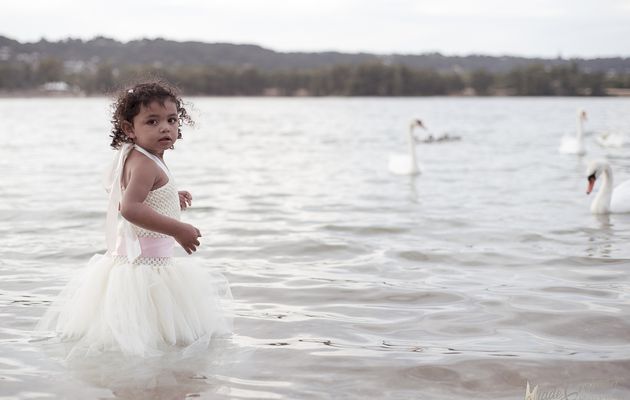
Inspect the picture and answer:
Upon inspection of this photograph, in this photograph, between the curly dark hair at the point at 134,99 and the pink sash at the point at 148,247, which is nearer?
the curly dark hair at the point at 134,99

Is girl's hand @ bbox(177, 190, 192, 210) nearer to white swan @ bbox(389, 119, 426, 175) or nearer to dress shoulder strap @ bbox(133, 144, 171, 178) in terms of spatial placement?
dress shoulder strap @ bbox(133, 144, 171, 178)

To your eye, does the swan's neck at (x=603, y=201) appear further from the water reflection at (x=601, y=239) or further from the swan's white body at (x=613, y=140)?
the swan's white body at (x=613, y=140)

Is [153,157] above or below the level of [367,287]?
above

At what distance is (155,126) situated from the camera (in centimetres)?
461

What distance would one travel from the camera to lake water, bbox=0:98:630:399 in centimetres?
428

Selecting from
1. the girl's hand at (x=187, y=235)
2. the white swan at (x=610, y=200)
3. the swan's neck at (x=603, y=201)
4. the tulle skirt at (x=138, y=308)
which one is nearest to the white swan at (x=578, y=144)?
the white swan at (x=610, y=200)

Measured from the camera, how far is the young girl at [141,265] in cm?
449

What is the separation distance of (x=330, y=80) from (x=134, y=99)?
414 feet

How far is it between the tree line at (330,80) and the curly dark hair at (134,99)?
119 meters

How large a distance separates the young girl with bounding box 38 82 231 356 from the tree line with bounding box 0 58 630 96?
119m

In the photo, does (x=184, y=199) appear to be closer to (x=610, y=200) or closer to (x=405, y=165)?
(x=610, y=200)

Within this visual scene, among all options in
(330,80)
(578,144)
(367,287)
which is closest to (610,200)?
(367,287)

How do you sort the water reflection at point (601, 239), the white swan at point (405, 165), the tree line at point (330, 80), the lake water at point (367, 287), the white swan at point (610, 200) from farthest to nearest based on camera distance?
the tree line at point (330, 80)
the white swan at point (405, 165)
the white swan at point (610, 200)
the water reflection at point (601, 239)
the lake water at point (367, 287)

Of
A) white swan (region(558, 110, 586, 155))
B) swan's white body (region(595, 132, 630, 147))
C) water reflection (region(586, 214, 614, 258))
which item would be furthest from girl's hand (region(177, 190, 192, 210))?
swan's white body (region(595, 132, 630, 147))
